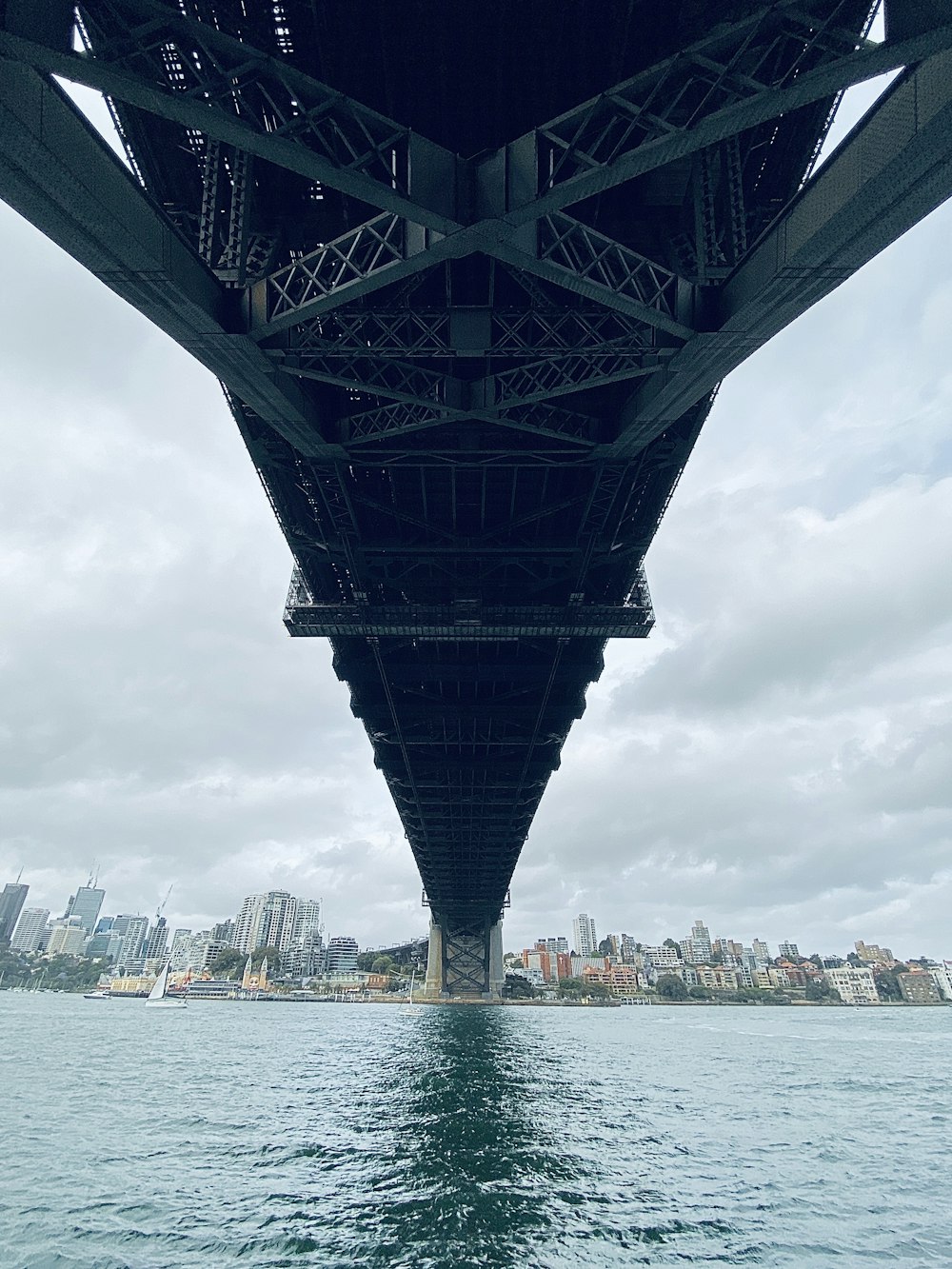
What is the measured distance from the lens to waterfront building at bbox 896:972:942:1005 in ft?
627

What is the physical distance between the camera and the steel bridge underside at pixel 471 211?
744 centimetres

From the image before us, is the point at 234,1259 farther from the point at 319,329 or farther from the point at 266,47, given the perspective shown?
the point at 266,47

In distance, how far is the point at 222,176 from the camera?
11625 millimetres

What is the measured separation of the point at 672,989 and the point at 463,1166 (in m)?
189

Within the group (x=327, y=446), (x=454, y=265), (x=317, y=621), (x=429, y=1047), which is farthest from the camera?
(x=429, y=1047)

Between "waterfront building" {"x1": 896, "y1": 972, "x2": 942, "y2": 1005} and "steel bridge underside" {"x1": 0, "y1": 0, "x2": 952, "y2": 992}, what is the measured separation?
221 metres

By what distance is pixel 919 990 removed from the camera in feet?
626

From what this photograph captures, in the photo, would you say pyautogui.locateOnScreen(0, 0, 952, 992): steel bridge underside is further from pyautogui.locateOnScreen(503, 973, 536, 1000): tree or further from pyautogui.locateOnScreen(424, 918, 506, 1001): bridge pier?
pyautogui.locateOnScreen(503, 973, 536, 1000): tree

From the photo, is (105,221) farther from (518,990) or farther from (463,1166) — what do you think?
(518,990)

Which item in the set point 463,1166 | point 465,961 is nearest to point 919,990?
point 465,961

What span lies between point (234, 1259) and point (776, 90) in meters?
14.7

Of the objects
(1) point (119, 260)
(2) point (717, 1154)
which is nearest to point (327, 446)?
(1) point (119, 260)

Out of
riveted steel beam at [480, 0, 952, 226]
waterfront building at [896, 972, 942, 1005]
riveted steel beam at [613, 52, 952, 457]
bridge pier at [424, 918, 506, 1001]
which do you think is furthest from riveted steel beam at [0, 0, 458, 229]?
waterfront building at [896, 972, 942, 1005]

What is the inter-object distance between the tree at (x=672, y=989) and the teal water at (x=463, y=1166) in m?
164
